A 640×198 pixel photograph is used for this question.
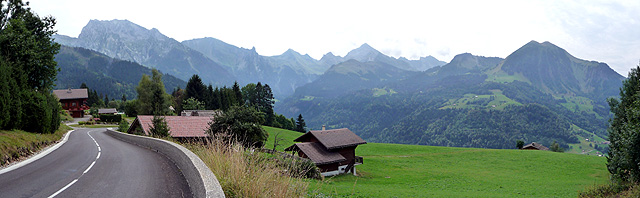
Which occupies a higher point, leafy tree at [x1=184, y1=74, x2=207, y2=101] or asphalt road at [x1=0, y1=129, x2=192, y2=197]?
leafy tree at [x1=184, y1=74, x2=207, y2=101]

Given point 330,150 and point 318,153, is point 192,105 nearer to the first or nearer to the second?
point 330,150

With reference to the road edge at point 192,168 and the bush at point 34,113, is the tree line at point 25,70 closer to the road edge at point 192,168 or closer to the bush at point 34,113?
the bush at point 34,113

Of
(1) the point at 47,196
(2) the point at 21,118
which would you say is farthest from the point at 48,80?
(1) the point at 47,196

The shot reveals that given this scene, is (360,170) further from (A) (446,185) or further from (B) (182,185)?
(B) (182,185)

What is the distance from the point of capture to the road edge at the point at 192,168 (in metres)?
6.65

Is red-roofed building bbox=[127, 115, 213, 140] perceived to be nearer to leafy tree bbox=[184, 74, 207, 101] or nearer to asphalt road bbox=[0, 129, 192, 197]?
asphalt road bbox=[0, 129, 192, 197]

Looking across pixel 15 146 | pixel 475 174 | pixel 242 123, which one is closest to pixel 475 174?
pixel 475 174

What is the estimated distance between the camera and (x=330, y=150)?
40500 millimetres

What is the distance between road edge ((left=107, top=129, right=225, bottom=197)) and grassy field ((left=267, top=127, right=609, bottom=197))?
8.42 m

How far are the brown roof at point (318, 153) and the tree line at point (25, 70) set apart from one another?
73.8 ft

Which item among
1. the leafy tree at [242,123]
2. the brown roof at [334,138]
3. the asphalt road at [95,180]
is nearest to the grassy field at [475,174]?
the brown roof at [334,138]

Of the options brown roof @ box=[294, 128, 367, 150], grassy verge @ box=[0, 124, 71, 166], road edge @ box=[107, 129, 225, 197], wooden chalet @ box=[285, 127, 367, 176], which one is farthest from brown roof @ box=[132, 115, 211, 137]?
grassy verge @ box=[0, 124, 71, 166]

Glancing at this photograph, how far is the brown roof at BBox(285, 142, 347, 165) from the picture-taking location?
37.2 m

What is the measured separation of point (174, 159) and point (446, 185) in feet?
90.4
